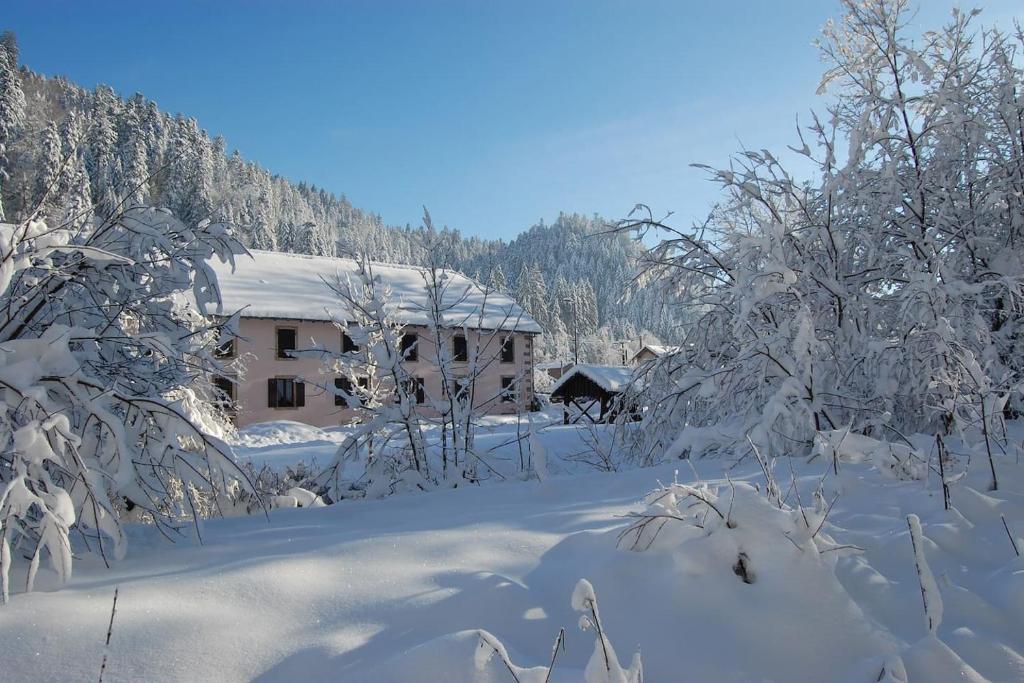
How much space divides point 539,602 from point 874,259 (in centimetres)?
583

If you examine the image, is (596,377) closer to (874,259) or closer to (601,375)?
(601,375)

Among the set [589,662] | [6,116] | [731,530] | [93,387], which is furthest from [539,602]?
[6,116]

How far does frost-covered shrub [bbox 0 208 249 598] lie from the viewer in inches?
87.0

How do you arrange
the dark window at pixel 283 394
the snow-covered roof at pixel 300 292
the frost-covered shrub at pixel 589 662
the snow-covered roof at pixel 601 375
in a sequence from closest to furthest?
1. the frost-covered shrub at pixel 589 662
2. the snow-covered roof at pixel 300 292
3. the snow-covered roof at pixel 601 375
4. the dark window at pixel 283 394

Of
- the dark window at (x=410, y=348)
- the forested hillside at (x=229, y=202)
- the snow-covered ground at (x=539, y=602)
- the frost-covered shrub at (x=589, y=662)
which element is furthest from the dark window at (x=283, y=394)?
the frost-covered shrub at (x=589, y=662)

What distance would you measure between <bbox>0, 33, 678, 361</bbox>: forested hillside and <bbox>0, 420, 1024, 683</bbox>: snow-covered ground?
1.78 metres

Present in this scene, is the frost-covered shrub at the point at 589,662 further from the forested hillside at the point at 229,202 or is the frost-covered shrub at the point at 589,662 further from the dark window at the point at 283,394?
the dark window at the point at 283,394

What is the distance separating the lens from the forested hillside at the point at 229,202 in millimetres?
3400

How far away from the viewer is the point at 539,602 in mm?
2121

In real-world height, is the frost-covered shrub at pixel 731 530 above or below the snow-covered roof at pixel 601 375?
below

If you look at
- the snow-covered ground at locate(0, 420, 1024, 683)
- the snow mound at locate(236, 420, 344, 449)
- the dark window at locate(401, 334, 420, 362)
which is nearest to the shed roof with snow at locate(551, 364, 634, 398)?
the dark window at locate(401, 334, 420, 362)

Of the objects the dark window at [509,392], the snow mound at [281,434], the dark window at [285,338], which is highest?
the dark window at [285,338]

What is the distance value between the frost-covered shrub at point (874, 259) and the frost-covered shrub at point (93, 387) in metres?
4.01

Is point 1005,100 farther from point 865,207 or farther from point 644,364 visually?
point 644,364
